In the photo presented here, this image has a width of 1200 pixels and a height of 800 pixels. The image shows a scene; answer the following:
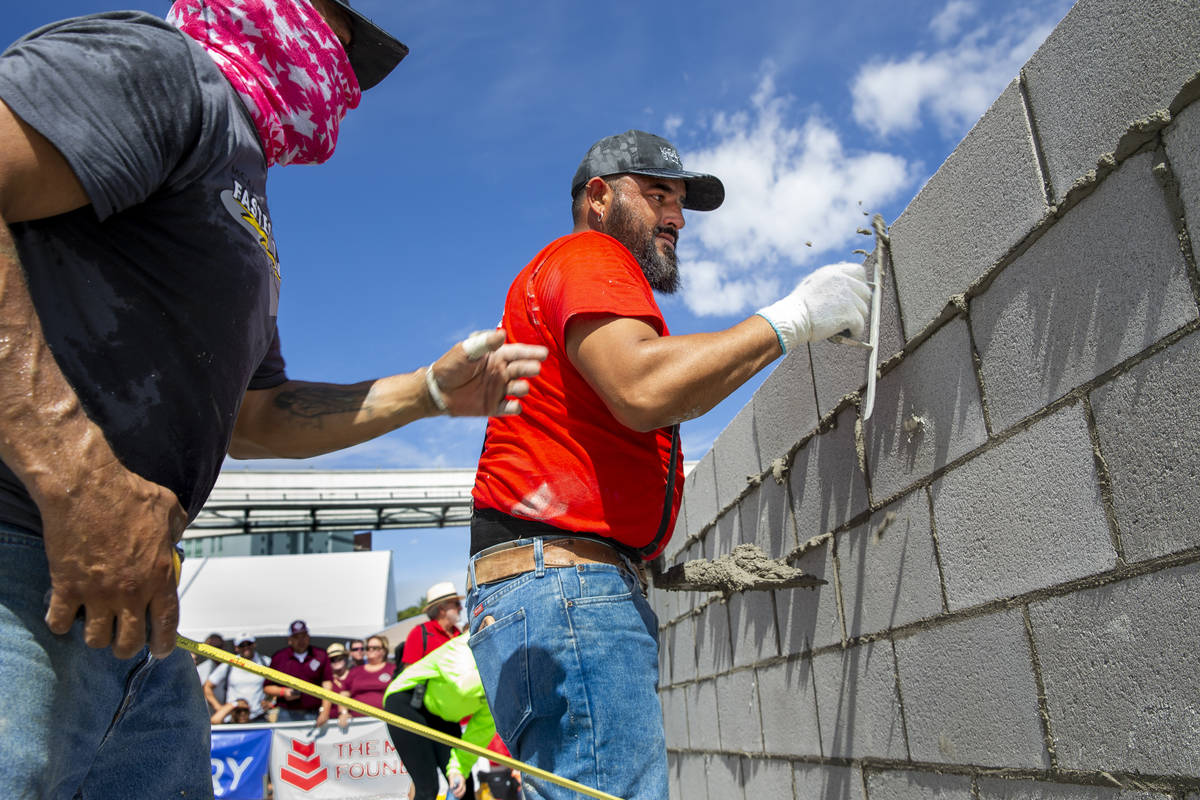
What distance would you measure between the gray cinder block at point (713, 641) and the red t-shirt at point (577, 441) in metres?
2.00

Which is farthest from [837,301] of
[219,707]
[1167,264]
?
[219,707]

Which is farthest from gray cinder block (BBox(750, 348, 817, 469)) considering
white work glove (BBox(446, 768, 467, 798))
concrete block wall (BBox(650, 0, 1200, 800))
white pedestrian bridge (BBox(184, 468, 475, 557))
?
white pedestrian bridge (BBox(184, 468, 475, 557))

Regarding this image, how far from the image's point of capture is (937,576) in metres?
2.15

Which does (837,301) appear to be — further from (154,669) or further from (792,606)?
(154,669)

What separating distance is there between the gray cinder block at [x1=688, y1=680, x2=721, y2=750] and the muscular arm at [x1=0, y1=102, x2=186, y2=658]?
343 cm

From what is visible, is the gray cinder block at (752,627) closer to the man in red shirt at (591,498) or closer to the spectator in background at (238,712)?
the man in red shirt at (591,498)

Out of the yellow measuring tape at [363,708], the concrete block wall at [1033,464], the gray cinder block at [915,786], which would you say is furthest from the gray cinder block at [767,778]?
the yellow measuring tape at [363,708]

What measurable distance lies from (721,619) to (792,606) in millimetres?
984

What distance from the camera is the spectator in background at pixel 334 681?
24.6ft

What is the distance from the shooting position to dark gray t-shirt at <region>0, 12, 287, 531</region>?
1.12 m

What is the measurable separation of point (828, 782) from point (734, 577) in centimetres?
75

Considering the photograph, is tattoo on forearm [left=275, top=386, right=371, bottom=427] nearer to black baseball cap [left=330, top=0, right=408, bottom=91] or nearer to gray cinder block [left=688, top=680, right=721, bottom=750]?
black baseball cap [left=330, top=0, right=408, bottom=91]

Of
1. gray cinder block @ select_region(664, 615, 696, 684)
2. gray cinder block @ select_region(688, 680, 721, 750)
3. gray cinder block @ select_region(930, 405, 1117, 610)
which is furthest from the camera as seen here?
gray cinder block @ select_region(664, 615, 696, 684)

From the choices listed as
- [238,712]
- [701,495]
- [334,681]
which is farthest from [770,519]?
[238,712]
